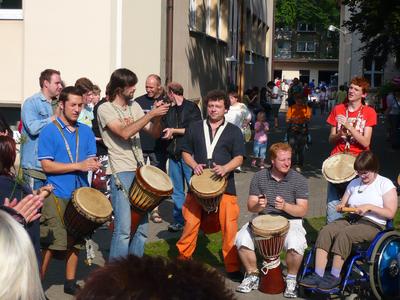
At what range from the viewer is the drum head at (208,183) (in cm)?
666

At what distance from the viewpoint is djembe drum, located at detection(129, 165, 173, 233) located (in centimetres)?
629

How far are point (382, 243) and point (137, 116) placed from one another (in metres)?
2.46

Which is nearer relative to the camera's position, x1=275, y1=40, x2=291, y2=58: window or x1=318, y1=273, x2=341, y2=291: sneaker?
x1=318, y1=273, x2=341, y2=291: sneaker

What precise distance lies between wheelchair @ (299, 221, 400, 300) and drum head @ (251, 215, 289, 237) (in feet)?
1.83

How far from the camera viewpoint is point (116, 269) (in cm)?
177

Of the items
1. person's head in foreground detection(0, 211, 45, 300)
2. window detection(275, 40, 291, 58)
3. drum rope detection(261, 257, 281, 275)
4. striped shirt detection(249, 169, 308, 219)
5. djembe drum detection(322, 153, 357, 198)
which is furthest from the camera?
window detection(275, 40, 291, 58)

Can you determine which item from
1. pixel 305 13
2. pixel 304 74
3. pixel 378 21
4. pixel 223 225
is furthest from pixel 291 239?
pixel 304 74

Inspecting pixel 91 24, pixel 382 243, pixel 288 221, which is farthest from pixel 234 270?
pixel 91 24

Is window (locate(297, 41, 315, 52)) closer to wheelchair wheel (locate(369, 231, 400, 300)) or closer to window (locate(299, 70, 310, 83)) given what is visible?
window (locate(299, 70, 310, 83))

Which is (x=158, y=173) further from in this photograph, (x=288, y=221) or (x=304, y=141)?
(x=304, y=141)

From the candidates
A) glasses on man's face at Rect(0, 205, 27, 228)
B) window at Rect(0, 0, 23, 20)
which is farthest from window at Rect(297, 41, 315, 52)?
glasses on man's face at Rect(0, 205, 27, 228)

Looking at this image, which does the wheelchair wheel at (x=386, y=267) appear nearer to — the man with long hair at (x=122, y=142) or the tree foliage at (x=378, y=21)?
the man with long hair at (x=122, y=142)

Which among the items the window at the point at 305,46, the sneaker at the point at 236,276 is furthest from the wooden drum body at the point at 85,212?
the window at the point at 305,46

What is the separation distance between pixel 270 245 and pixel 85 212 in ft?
5.63
